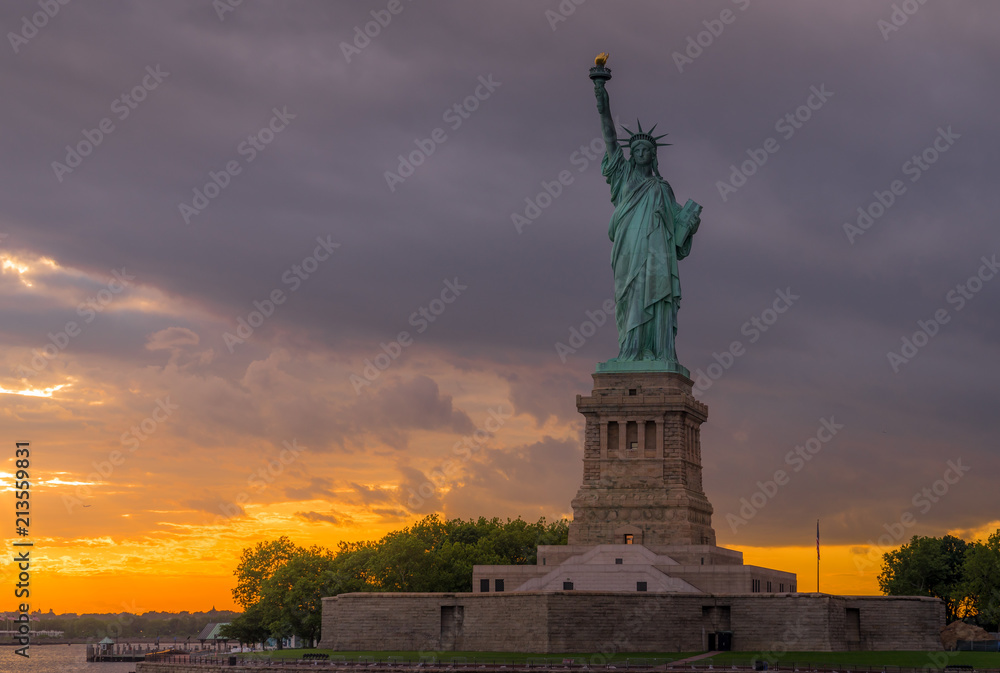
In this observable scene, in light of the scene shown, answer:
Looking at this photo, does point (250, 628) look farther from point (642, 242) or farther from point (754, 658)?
point (754, 658)

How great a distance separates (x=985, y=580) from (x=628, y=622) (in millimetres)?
39334

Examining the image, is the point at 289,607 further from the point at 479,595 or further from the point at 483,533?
the point at 479,595

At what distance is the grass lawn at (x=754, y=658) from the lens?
61.9m

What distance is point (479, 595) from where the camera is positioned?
2729 inches

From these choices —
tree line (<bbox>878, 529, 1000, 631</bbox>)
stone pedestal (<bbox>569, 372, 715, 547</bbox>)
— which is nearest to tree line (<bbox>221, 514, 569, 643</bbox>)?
stone pedestal (<bbox>569, 372, 715, 547</bbox>)

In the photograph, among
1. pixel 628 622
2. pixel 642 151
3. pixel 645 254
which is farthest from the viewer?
pixel 642 151

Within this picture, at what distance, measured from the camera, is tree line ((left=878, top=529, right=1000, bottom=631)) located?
Answer: 94.0 m

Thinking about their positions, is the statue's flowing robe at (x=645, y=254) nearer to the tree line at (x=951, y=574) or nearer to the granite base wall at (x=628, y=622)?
the granite base wall at (x=628, y=622)

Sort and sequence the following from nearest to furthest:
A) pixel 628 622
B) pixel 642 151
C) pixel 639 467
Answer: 1. pixel 628 622
2. pixel 639 467
3. pixel 642 151

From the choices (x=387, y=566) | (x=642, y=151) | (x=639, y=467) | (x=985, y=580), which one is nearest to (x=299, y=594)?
(x=387, y=566)

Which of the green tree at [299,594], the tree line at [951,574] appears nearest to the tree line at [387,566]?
the green tree at [299,594]

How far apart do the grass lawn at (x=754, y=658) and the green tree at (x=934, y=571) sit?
3512cm

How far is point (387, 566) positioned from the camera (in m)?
91.2

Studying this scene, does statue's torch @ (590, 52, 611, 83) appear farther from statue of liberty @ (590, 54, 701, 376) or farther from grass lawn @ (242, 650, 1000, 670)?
grass lawn @ (242, 650, 1000, 670)
